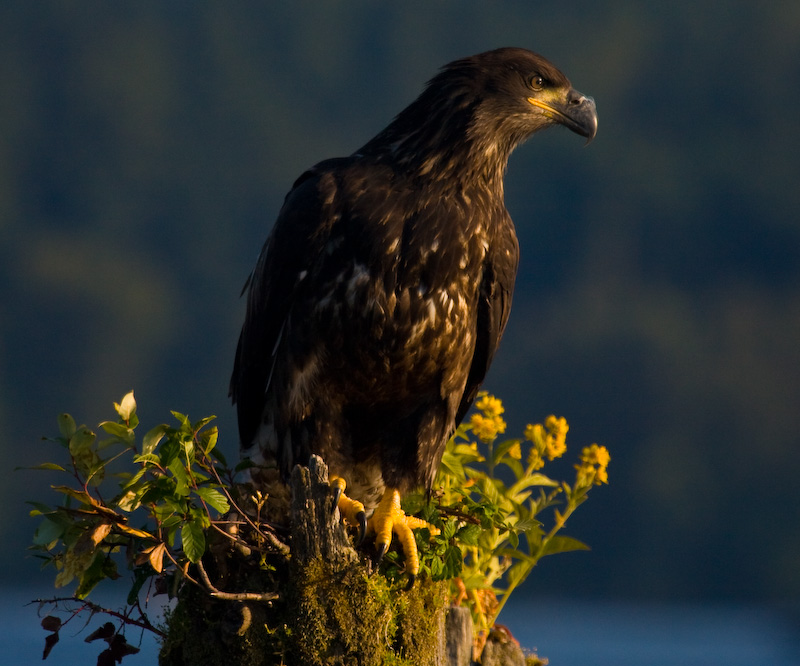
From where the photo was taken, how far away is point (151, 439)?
2.95 metres

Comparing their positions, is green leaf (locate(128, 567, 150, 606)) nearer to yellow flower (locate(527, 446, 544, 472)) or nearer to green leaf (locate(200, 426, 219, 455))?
green leaf (locate(200, 426, 219, 455))

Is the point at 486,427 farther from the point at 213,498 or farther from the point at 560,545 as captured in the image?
the point at 213,498

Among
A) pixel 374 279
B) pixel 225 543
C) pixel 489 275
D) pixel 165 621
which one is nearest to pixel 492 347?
pixel 489 275

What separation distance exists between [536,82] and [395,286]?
3.98 feet

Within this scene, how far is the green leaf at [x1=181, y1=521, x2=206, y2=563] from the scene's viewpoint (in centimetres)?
285

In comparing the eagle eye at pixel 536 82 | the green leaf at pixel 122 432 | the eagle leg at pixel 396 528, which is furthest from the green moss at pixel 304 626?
the eagle eye at pixel 536 82

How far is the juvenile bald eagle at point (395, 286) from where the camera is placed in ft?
12.1

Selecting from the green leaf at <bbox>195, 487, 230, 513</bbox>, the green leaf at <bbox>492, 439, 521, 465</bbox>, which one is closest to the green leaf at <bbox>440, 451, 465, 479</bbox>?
the green leaf at <bbox>492, 439, 521, 465</bbox>

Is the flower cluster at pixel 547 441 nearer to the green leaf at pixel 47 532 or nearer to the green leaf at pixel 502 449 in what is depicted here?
the green leaf at pixel 502 449

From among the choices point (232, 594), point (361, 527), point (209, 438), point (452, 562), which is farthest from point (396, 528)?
point (209, 438)

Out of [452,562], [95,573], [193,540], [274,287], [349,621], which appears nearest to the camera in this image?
[193,540]

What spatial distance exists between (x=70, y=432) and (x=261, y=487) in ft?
4.25

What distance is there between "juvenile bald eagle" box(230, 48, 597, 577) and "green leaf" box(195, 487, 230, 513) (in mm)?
836

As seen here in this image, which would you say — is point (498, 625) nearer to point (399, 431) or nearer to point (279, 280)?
point (399, 431)
